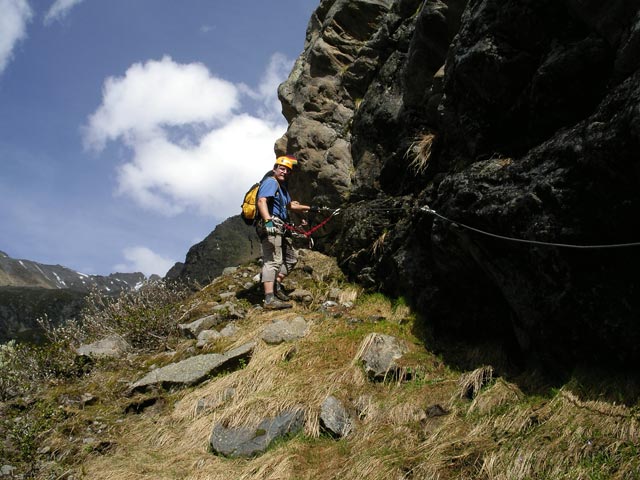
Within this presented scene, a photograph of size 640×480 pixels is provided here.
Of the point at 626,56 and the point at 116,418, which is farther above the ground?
the point at 626,56

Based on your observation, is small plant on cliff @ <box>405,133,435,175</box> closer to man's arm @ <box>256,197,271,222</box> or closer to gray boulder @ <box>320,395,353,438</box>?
man's arm @ <box>256,197,271,222</box>

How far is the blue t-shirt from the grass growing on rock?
2.39 metres

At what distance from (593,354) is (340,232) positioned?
7.28 m

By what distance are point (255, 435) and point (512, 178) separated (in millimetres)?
4218

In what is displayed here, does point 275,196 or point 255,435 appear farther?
point 275,196

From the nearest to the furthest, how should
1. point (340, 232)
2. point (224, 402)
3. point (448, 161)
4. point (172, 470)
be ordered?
point (172, 470) < point (224, 402) < point (448, 161) < point (340, 232)

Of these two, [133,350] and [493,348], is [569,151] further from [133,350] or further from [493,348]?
[133,350]

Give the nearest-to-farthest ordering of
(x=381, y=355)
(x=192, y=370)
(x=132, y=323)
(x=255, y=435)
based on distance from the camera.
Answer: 1. (x=255, y=435)
2. (x=381, y=355)
3. (x=192, y=370)
4. (x=132, y=323)

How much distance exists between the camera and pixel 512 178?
5.13m

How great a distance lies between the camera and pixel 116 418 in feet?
21.2

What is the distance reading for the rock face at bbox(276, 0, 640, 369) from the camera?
4.04 metres

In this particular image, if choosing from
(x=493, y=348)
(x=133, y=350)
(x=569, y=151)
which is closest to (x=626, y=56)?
(x=569, y=151)

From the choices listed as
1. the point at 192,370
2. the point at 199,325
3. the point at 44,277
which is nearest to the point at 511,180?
the point at 192,370

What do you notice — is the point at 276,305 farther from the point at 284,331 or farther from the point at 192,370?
the point at 192,370
